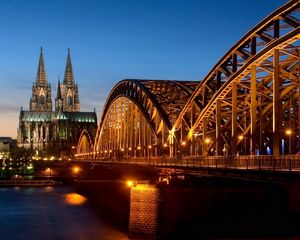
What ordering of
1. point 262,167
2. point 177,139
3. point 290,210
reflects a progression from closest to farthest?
point 262,167 < point 290,210 < point 177,139

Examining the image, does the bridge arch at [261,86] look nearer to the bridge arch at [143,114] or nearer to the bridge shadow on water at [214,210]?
the bridge shadow on water at [214,210]

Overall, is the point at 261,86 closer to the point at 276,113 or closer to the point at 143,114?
the point at 276,113

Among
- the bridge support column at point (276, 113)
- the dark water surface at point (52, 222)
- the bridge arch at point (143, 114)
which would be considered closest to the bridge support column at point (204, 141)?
the dark water surface at point (52, 222)

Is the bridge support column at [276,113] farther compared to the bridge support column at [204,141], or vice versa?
the bridge support column at [204,141]

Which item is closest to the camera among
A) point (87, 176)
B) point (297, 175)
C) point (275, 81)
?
point (297, 175)

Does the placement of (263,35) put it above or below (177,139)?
above

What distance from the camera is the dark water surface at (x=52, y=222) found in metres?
59.2

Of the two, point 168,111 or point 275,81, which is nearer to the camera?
point 275,81

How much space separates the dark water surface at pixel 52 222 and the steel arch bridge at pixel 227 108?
41.8 ft

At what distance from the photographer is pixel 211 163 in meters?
49.1

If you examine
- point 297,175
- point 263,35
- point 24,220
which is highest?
point 263,35

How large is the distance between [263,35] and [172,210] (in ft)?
52.0

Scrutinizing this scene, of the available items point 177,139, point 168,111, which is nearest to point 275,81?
point 177,139

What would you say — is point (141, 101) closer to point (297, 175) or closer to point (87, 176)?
point (87, 176)
